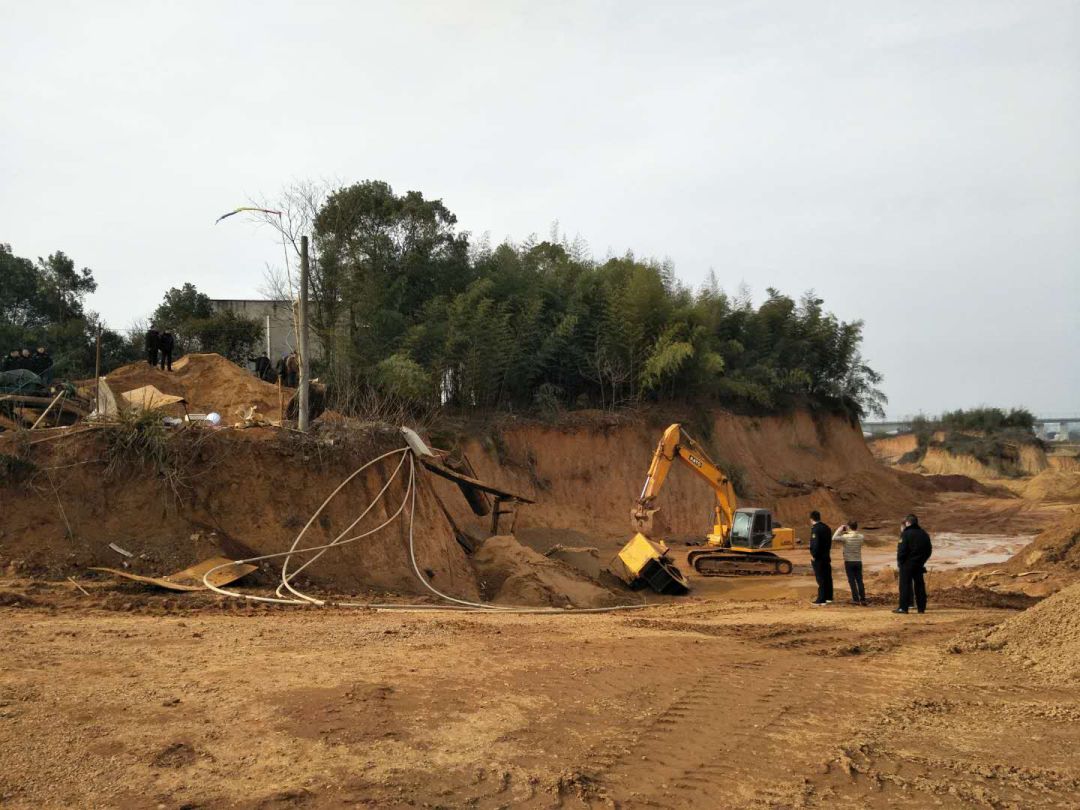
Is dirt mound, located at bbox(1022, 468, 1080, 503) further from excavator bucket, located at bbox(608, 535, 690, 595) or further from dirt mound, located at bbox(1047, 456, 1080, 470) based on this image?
excavator bucket, located at bbox(608, 535, 690, 595)

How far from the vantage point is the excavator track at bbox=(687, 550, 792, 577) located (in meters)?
20.8

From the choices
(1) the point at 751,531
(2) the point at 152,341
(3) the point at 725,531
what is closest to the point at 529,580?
(1) the point at 751,531

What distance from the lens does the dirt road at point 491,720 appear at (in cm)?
525

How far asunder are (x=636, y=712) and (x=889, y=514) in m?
31.5

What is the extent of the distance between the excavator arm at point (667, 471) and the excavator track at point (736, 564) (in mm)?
677

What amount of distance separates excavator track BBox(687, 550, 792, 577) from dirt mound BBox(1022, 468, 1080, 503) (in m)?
24.9

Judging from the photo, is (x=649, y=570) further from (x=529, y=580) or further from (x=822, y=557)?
(x=822, y=557)

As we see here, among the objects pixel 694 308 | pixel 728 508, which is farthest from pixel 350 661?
pixel 694 308

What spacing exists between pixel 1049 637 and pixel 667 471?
1165cm

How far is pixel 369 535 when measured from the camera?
45.8ft

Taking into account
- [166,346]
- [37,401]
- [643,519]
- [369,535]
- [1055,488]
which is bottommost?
[1055,488]

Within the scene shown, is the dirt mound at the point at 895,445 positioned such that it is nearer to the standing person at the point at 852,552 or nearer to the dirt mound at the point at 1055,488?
the dirt mound at the point at 1055,488

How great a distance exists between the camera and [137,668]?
7.25 m

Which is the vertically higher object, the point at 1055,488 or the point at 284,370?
the point at 284,370
